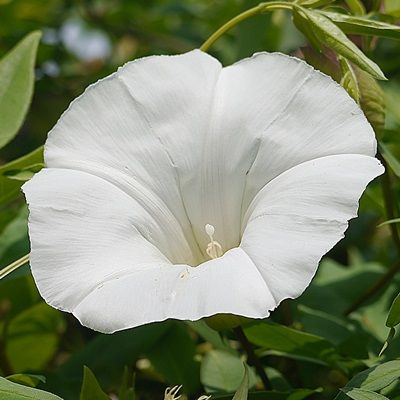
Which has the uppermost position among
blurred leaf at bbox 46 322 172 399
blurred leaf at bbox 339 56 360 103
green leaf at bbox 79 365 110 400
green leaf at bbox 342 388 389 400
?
blurred leaf at bbox 339 56 360 103

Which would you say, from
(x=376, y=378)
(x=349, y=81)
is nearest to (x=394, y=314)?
(x=376, y=378)

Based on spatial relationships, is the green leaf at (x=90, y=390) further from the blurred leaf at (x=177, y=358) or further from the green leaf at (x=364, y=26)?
the green leaf at (x=364, y=26)

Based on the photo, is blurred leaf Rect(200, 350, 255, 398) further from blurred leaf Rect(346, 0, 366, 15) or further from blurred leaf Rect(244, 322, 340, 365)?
blurred leaf Rect(346, 0, 366, 15)

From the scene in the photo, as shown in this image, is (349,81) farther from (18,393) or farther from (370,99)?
(18,393)

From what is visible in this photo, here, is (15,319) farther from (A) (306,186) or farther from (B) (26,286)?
(A) (306,186)

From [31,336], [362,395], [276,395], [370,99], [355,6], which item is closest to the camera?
[362,395]

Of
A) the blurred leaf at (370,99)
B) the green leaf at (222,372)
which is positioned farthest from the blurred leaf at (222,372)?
the blurred leaf at (370,99)

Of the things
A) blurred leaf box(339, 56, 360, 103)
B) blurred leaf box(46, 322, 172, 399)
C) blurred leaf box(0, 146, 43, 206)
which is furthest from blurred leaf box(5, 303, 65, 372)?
blurred leaf box(339, 56, 360, 103)
